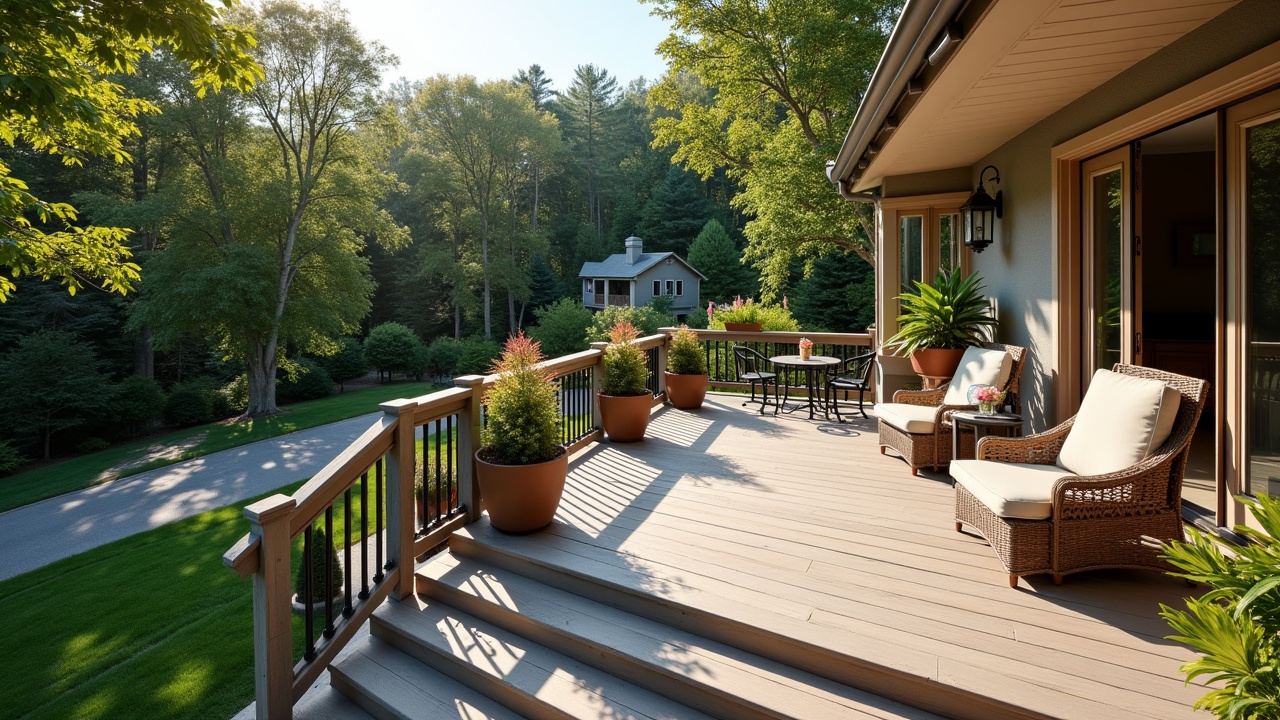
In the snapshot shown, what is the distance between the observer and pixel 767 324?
34.8 ft

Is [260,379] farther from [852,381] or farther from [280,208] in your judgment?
[852,381]

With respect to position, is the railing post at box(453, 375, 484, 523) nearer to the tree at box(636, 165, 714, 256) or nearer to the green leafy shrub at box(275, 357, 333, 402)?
the green leafy shrub at box(275, 357, 333, 402)

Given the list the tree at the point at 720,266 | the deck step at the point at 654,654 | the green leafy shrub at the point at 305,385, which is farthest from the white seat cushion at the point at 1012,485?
the tree at the point at 720,266

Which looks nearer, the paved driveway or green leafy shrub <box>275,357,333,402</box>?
the paved driveway

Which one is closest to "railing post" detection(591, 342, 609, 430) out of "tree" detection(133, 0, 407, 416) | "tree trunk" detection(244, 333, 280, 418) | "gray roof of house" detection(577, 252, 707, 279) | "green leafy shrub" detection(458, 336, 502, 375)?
"tree" detection(133, 0, 407, 416)

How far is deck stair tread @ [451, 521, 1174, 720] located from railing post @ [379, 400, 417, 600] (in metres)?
0.56

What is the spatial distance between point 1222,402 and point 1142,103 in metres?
1.64

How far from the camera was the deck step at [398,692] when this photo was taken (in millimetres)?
2658

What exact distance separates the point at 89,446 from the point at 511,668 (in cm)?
1745

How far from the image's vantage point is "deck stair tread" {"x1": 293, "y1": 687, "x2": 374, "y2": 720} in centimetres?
278

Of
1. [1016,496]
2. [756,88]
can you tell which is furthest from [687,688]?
[756,88]

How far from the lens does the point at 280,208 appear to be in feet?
56.9

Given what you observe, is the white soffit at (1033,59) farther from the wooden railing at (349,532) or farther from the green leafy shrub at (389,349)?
the green leafy shrub at (389,349)

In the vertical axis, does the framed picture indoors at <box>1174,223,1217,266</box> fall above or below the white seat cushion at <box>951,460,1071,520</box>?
above
